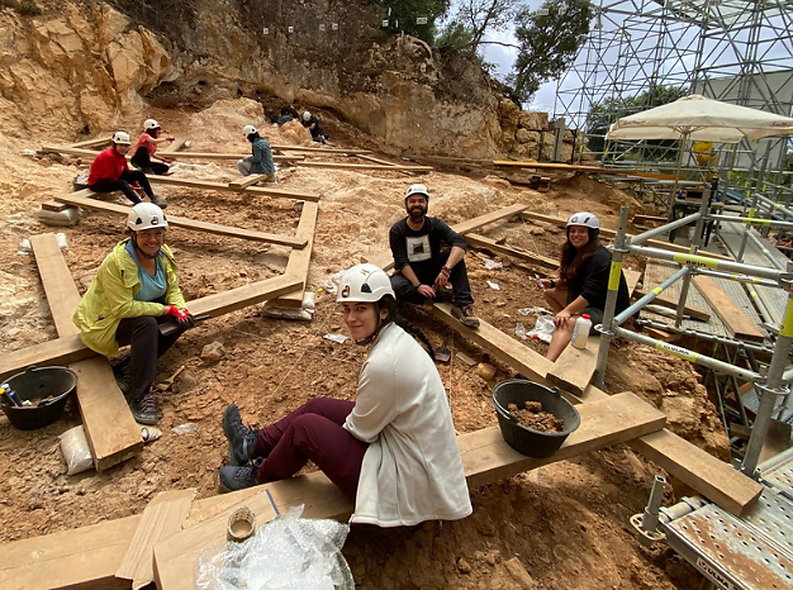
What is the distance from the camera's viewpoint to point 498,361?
4008 mm

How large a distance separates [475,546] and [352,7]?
649 inches

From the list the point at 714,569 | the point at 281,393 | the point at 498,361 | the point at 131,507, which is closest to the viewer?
the point at 714,569

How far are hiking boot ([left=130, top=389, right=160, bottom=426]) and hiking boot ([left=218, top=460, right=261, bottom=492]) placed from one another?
0.81m

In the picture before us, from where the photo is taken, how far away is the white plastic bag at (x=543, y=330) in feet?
14.6

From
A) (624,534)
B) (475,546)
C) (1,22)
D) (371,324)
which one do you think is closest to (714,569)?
(624,534)

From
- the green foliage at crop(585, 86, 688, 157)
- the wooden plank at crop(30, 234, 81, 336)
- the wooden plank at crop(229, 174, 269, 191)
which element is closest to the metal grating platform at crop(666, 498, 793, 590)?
the wooden plank at crop(30, 234, 81, 336)

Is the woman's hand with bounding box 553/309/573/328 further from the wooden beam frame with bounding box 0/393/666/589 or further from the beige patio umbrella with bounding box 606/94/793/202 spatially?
the beige patio umbrella with bounding box 606/94/793/202

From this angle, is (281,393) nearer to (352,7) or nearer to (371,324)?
(371,324)

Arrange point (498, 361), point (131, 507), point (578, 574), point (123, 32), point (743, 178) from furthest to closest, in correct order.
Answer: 1. point (743, 178)
2. point (123, 32)
3. point (498, 361)
4. point (131, 507)
5. point (578, 574)

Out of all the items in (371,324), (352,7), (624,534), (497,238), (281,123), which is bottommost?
(624,534)

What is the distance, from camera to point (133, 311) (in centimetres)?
303

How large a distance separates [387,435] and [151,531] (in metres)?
1.10

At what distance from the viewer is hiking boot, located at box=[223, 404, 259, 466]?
2.47 meters

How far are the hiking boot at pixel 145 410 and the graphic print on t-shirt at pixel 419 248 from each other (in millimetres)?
2539
